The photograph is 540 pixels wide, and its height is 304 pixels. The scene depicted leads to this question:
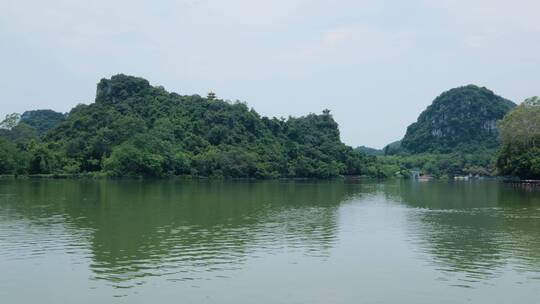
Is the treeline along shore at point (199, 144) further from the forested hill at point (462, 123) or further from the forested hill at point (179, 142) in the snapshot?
the forested hill at point (462, 123)

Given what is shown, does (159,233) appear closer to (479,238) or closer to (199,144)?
(479,238)

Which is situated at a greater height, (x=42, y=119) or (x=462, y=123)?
(x=462, y=123)

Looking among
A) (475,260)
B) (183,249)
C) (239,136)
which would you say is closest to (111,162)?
(239,136)

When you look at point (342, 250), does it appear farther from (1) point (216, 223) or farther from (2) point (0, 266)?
(2) point (0, 266)

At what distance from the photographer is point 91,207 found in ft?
101

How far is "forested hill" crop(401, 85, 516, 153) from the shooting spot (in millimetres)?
159875

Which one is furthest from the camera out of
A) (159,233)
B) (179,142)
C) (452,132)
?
(452,132)

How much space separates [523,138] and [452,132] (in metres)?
102

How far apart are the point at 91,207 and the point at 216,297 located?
20498 mm

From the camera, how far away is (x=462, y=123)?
164000 millimetres

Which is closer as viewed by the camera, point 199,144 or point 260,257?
point 260,257

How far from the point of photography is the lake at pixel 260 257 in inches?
504

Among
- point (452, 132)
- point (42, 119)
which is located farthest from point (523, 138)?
point (42, 119)

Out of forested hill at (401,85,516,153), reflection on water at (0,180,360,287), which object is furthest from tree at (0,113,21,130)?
forested hill at (401,85,516,153)
